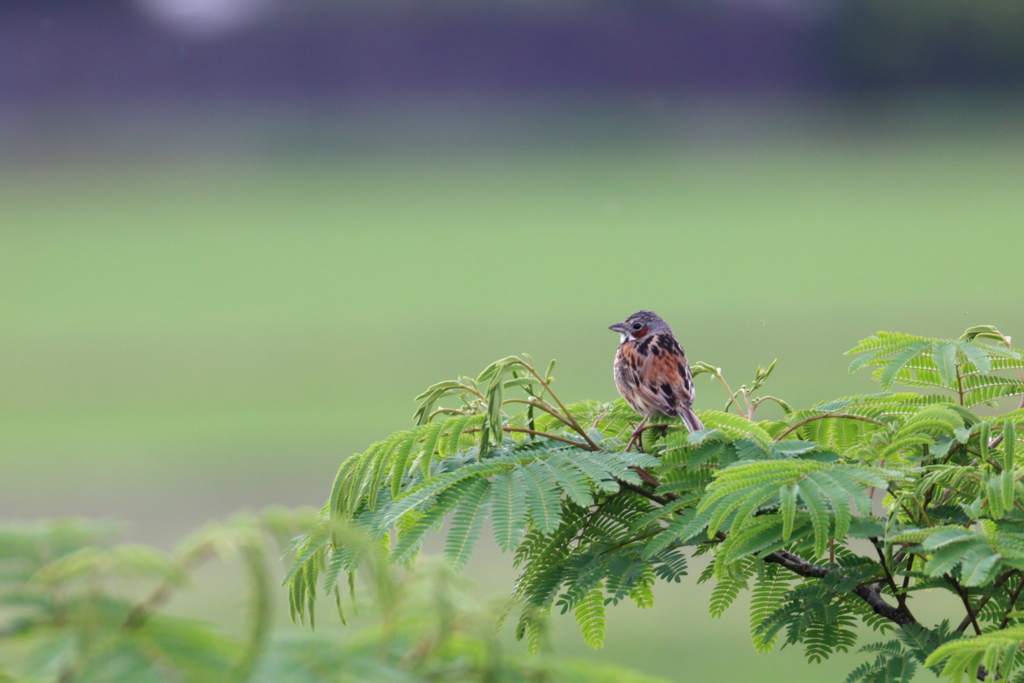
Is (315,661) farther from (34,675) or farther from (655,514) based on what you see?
(655,514)

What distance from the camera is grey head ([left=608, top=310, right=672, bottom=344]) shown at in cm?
247

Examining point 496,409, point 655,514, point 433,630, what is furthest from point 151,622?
point 655,514

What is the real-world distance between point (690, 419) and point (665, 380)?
154 mm

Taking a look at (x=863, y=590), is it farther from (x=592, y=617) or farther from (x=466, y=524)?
(x=466, y=524)

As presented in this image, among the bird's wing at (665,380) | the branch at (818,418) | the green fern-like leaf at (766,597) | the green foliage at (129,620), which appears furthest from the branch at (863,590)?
the green foliage at (129,620)

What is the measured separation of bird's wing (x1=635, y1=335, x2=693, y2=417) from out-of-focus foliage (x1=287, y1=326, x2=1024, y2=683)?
27 centimetres

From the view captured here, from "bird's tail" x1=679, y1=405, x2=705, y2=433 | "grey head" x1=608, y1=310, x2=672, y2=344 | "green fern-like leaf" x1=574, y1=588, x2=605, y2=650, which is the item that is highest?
"grey head" x1=608, y1=310, x2=672, y2=344

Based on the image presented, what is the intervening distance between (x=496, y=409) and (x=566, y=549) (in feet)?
1.18

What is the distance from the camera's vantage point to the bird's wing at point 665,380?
1.88m

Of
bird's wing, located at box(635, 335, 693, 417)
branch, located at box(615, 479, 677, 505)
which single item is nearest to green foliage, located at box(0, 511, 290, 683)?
branch, located at box(615, 479, 677, 505)

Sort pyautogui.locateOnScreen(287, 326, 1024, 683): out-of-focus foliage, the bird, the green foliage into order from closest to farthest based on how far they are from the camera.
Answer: the green foliage < pyautogui.locateOnScreen(287, 326, 1024, 683): out-of-focus foliage < the bird

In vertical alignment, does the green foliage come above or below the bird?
below

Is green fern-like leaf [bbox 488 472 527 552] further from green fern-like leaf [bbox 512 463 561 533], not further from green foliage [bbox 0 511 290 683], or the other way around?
green foliage [bbox 0 511 290 683]

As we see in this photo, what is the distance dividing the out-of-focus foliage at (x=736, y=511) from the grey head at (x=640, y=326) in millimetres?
860
